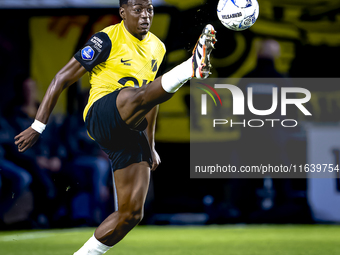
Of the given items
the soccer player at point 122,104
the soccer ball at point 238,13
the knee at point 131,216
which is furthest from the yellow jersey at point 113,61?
the knee at point 131,216

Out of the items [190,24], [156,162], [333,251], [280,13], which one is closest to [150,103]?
[156,162]

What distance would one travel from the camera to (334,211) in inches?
256

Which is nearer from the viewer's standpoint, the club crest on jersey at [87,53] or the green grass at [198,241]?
the club crest on jersey at [87,53]

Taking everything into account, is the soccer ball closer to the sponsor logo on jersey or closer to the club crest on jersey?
the sponsor logo on jersey

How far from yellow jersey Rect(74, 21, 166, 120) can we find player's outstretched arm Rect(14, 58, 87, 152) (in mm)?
82

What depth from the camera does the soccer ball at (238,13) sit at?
3.76m

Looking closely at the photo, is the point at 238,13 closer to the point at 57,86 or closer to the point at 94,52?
the point at 94,52

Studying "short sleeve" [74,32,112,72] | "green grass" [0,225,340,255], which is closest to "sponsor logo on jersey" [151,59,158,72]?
"short sleeve" [74,32,112,72]

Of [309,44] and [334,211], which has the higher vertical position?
[309,44]

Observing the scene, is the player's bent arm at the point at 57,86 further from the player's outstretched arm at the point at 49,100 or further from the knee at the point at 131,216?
the knee at the point at 131,216

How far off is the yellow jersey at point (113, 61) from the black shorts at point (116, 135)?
0.18m

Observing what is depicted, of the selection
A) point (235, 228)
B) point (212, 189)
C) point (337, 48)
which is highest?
point (337, 48)

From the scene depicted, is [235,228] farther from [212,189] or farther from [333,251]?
[333,251]

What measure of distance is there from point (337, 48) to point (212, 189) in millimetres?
2627
